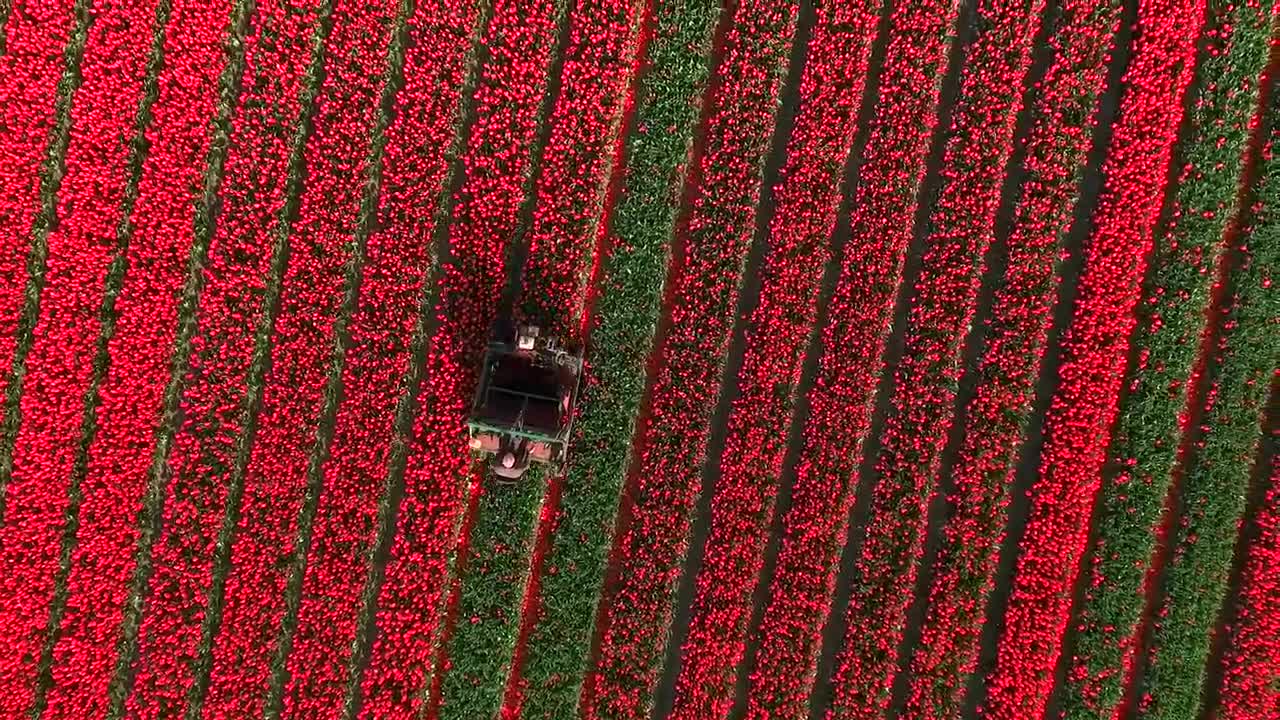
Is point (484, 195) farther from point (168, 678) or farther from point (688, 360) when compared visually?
point (168, 678)

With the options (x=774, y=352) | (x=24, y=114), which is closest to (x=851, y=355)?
(x=774, y=352)

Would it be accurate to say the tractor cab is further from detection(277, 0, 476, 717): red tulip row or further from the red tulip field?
detection(277, 0, 476, 717): red tulip row

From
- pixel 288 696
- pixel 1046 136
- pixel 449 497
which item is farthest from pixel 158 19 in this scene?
pixel 1046 136

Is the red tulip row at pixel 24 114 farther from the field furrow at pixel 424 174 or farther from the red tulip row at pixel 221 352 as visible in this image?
the field furrow at pixel 424 174

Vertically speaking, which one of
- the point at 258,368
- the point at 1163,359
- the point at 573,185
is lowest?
the point at 258,368

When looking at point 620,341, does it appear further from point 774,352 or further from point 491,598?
point 491,598
